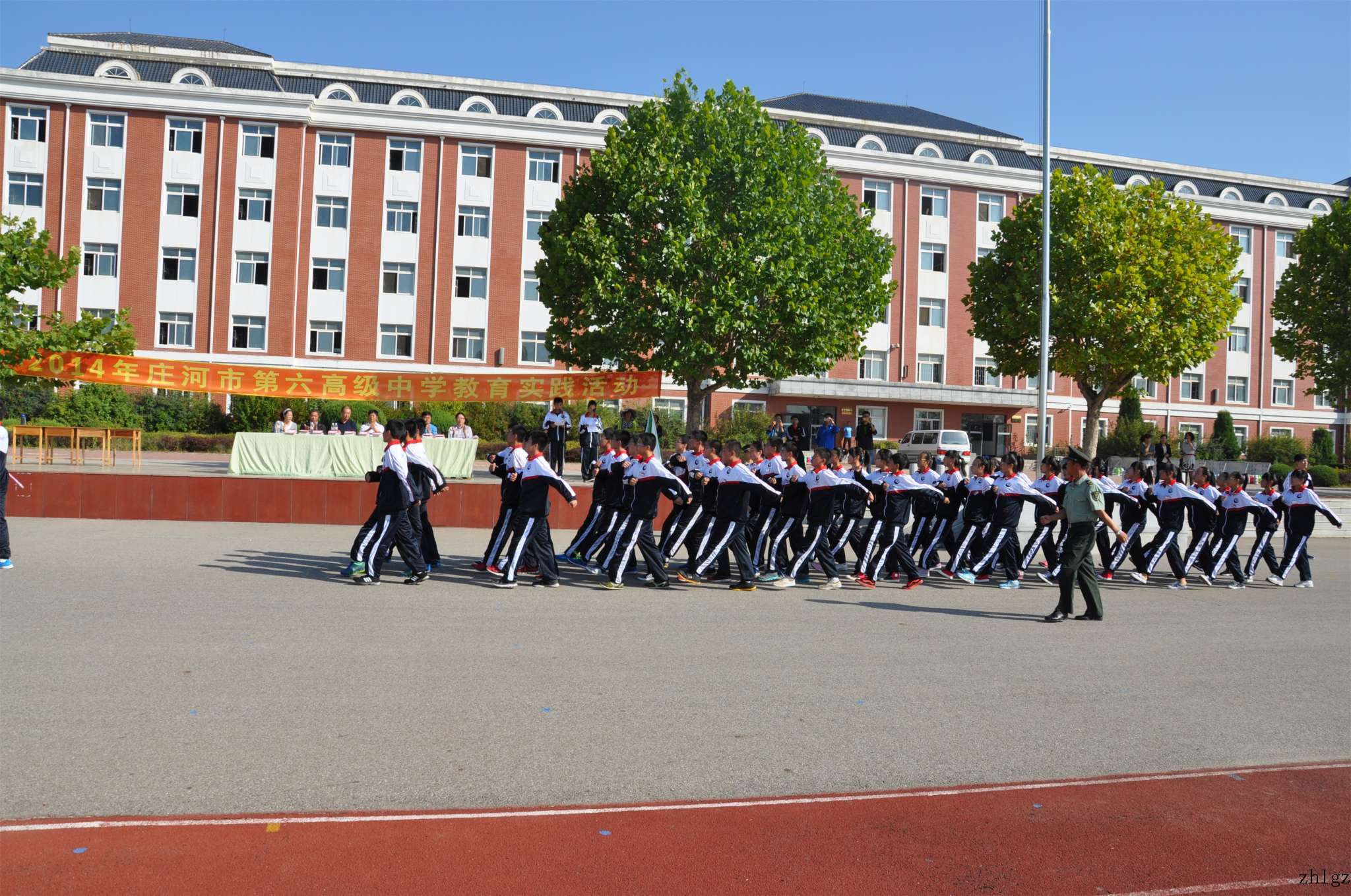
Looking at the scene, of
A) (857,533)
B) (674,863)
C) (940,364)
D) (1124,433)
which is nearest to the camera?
(674,863)

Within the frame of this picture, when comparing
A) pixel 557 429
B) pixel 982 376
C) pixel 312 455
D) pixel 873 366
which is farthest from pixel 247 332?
pixel 982 376

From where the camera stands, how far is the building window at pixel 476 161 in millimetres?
43938

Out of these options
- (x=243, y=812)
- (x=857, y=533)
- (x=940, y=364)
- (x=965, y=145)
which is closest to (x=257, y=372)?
(x=857, y=533)

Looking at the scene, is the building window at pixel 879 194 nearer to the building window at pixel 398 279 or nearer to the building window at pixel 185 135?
the building window at pixel 398 279

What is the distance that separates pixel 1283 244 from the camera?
179 feet

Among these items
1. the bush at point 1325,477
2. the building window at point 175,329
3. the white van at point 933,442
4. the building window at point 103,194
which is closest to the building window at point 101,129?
the building window at point 103,194

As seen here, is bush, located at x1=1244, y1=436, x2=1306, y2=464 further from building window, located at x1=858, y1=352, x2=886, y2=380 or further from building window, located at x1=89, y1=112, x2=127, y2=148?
building window, located at x1=89, y1=112, x2=127, y2=148

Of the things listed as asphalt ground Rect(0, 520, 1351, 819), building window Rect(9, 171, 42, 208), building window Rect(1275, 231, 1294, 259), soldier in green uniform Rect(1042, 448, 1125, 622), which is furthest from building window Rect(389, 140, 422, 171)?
building window Rect(1275, 231, 1294, 259)

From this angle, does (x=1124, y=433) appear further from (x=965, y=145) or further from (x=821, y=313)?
(x=821, y=313)

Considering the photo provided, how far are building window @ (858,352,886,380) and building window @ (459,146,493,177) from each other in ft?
61.7

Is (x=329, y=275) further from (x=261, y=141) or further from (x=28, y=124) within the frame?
(x=28, y=124)

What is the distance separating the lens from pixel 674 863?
4.29 meters

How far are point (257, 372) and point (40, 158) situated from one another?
2697 cm

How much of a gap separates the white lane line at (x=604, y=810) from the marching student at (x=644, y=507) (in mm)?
6834
